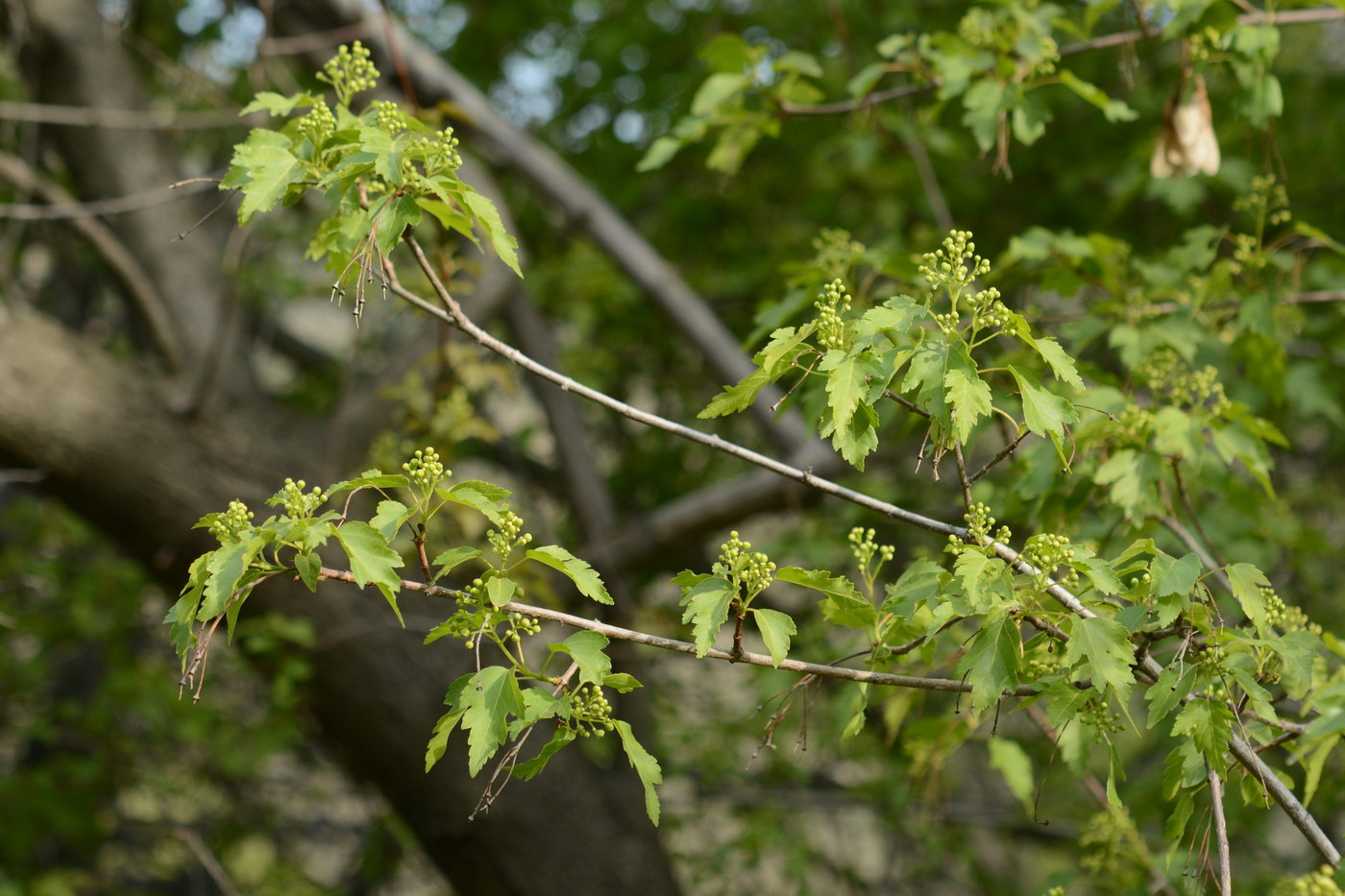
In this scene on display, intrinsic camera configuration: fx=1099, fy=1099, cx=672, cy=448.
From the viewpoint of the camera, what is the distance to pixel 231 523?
1.46 metres

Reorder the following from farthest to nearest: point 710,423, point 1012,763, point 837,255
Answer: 1. point 710,423
2. point 1012,763
3. point 837,255

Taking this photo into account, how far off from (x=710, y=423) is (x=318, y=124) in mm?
3672

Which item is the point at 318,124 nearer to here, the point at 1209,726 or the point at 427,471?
the point at 427,471

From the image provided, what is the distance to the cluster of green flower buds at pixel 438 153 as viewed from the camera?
5.29ft

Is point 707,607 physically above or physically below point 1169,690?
above

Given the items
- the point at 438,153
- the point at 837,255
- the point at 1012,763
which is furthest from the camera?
the point at 1012,763

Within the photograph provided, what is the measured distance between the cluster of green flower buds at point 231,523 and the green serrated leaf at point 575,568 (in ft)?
1.25

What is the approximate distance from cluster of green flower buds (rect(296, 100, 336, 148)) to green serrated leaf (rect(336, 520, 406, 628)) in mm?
631

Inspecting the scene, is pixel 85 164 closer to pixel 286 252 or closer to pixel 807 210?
pixel 286 252

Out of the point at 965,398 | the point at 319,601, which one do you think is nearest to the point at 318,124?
the point at 965,398

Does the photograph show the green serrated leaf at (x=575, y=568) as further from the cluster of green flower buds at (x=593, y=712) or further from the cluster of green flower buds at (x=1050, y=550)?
the cluster of green flower buds at (x=1050, y=550)

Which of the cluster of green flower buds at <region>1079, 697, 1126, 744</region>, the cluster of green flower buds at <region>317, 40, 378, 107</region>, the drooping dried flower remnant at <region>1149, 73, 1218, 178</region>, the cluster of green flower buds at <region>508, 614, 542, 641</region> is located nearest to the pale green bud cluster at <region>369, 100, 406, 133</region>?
the cluster of green flower buds at <region>317, 40, 378, 107</region>

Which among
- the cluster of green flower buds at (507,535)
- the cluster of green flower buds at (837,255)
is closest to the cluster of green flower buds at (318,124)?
the cluster of green flower buds at (507,535)

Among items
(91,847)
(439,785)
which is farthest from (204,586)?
(91,847)
